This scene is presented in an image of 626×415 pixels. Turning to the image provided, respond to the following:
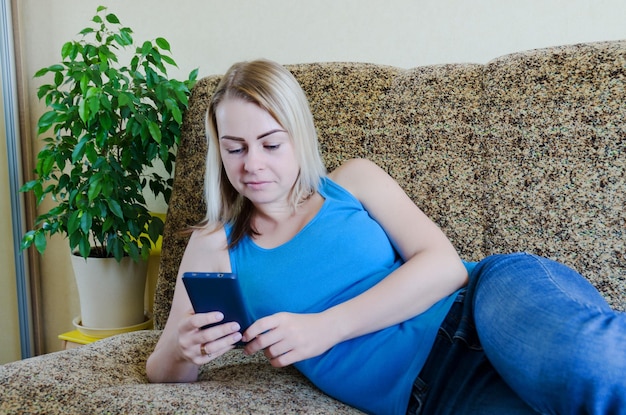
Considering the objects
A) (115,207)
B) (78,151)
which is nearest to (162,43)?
(78,151)

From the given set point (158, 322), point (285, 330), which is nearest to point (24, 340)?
point (158, 322)

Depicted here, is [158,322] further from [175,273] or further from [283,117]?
[283,117]

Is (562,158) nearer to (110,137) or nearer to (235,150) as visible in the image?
(235,150)

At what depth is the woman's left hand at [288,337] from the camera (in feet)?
2.70

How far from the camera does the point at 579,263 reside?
1033 millimetres

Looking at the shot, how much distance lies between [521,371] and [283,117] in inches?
23.8

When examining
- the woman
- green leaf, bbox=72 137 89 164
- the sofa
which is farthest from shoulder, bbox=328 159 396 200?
green leaf, bbox=72 137 89 164

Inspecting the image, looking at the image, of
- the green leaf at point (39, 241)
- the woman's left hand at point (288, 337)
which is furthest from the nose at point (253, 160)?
the green leaf at point (39, 241)

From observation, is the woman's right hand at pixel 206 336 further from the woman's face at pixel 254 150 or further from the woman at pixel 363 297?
the woman's face at pixel 254 150

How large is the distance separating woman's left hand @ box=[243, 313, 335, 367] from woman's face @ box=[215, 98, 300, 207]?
0.91 ft

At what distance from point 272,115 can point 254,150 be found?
77 mm

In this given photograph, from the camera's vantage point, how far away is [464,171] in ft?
3.78

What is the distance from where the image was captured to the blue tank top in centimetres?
90

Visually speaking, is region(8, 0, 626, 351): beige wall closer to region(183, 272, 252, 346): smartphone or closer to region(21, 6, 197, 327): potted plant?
region(21, 6, 197, 327): potted plant
